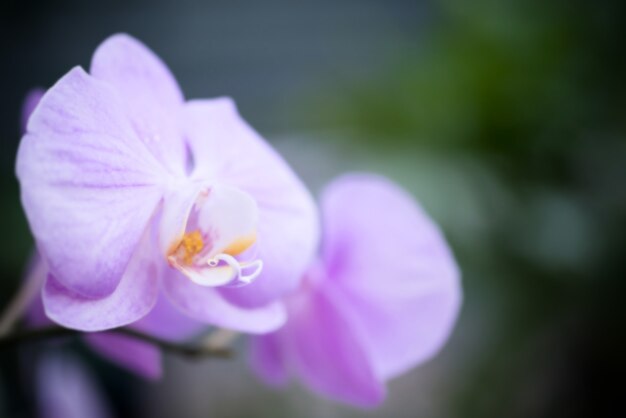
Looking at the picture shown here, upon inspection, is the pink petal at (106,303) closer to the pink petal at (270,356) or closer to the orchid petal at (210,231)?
the orchid petal at (210,231)

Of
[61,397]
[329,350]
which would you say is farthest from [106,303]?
[61,397]

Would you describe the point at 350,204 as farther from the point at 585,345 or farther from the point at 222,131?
the point at 585,345

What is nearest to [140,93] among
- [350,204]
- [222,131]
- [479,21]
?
[222,131]

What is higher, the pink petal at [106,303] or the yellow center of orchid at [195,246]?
the yellow center of orchid at [195,246]

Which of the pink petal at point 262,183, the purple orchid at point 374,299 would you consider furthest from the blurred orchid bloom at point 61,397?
the pink petal at point 262,183

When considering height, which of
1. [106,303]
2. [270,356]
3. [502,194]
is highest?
[106,303]

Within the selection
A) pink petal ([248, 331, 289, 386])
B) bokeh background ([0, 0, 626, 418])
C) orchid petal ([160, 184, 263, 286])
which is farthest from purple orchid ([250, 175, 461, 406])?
bokeh background ([0, 0, 626, 418])

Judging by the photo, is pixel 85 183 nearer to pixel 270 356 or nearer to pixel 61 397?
pixel 270 356
